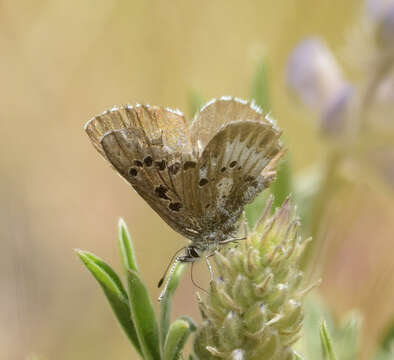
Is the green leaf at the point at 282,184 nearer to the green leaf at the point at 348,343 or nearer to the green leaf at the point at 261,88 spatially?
the green leaf at the point at 261,88

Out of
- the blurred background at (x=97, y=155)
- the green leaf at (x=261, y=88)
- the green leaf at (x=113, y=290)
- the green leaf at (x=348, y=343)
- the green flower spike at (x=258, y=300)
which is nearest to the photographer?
the green flower spike at (x=258, y=300)

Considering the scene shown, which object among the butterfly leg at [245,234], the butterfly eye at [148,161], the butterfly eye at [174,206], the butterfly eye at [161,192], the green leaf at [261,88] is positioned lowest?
the butterfly leg at [245,234]

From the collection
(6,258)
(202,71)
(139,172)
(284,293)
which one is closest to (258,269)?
(284,293)

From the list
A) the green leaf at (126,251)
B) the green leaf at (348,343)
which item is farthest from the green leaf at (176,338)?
the green leaf at (348,343)

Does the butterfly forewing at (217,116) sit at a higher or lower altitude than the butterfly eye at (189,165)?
higher

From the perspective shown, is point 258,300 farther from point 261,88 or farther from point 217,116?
point 261,88

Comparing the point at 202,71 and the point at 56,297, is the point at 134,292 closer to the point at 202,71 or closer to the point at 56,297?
the point at 56,297
